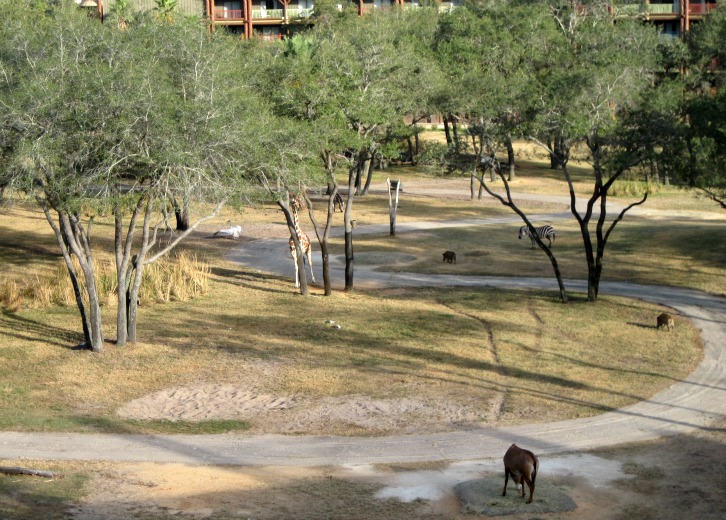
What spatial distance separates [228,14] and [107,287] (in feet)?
184

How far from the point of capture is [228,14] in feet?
261

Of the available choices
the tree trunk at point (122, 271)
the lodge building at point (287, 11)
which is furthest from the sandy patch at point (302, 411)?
the lodge building at point (287, 11)

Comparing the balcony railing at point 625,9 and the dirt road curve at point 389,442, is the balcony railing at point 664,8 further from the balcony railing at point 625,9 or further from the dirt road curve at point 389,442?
the dirt road curve at point 389,442

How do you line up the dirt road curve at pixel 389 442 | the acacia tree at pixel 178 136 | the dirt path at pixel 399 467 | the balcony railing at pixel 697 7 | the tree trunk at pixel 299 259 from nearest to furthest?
the dirt path at pixel 399 467 < the dirt road curve at pixel 389 442 < the acacia tree at pixel 178 136 < the tree trunk at pixel 299 259 < the balcony railing at pixel 697 7

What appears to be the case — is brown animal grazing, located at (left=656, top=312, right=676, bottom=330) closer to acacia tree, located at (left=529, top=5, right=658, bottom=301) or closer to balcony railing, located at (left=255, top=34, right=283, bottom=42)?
acacia tree, located at (left=529, top=5, right=658, bottom=301)

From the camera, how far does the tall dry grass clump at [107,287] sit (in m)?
26.6

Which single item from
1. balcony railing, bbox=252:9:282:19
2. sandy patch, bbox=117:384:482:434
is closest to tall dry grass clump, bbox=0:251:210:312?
sandy patch, bbox=117:384:482:434

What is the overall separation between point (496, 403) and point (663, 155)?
36.8 feet

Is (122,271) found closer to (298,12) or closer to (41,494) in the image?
(41,494)

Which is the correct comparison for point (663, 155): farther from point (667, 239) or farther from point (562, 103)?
point (667, 239)

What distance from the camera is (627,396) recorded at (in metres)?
18.7

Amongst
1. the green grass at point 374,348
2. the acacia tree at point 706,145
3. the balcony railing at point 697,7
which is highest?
the balcony railing at point 697,7

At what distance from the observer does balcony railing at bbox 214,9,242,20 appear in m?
79.0

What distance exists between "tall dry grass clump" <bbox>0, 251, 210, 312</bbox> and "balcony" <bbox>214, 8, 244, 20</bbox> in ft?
173
